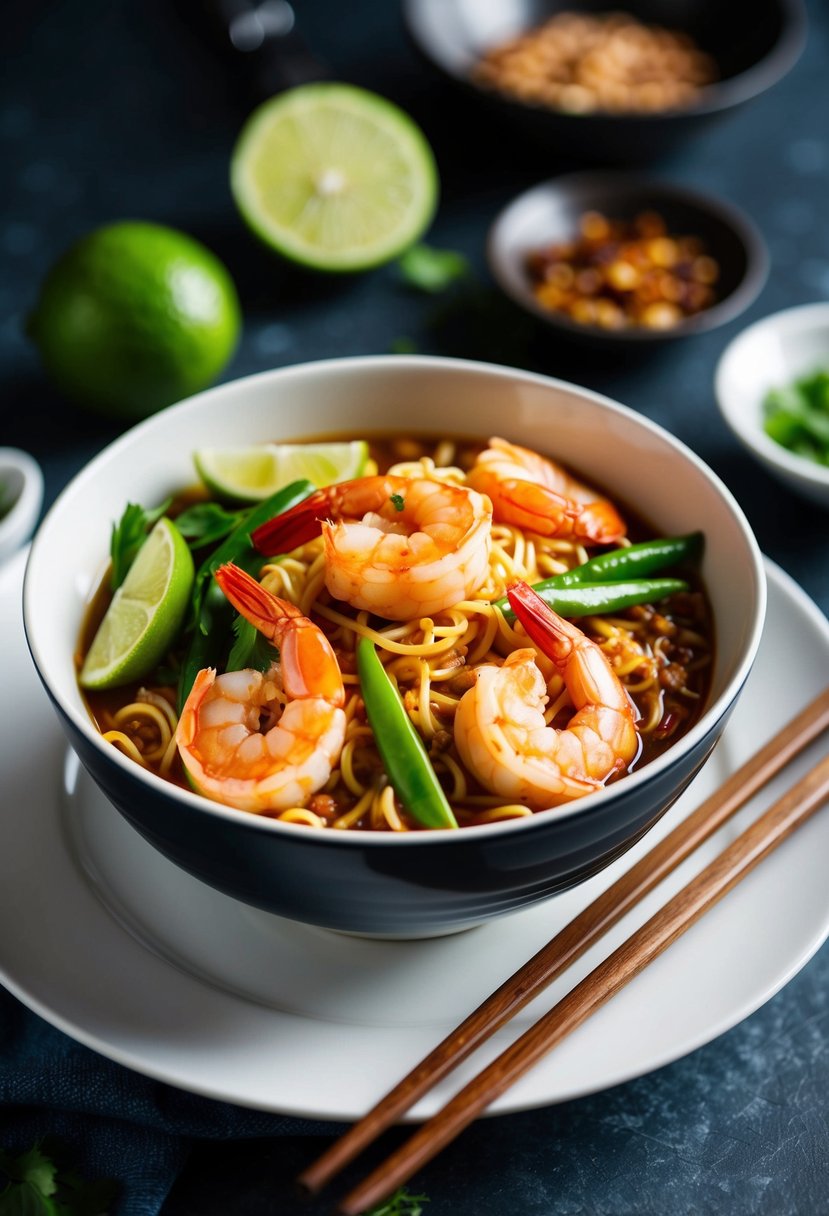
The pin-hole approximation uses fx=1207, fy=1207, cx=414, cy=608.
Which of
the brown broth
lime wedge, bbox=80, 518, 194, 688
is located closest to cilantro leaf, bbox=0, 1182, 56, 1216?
the brown broth

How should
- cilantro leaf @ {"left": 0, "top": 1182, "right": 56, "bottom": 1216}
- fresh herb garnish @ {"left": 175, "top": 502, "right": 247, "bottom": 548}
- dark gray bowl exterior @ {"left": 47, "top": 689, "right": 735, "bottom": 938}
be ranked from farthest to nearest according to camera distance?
1. fresh herb garnish @ {"left": 175, "top": 502, "right": 247, "bottom": 548}
2. cilantro leaf @ {"left": 0, "top": 1182, "right": 56, "bottom": 1216}
3. dark gray bowl exterior @ {"left": 47, "top": 689, "right": 735, "bottom": 938}

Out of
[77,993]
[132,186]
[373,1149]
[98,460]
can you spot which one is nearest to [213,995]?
[77,993]

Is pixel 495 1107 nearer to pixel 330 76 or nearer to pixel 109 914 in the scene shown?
pixel 109 914

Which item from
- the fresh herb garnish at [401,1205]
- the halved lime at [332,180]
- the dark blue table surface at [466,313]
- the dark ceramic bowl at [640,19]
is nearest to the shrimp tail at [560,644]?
the dark blue table surface at [466,313]

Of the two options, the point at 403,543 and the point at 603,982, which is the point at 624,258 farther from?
the point at 603,982

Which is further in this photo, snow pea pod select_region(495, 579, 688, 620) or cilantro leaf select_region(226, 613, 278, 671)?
snow pea pod select_region(495, 579, 688, 620)

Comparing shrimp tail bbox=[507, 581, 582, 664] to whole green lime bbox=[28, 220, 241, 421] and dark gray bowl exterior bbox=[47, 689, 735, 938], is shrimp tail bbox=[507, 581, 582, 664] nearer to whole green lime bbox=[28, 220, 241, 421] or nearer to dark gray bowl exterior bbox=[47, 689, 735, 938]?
dark gray bowl exterior bbox=[47, 689, 735, 938]

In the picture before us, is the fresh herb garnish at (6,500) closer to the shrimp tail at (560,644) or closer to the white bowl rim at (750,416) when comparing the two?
the shrimp tail at (560,644)
